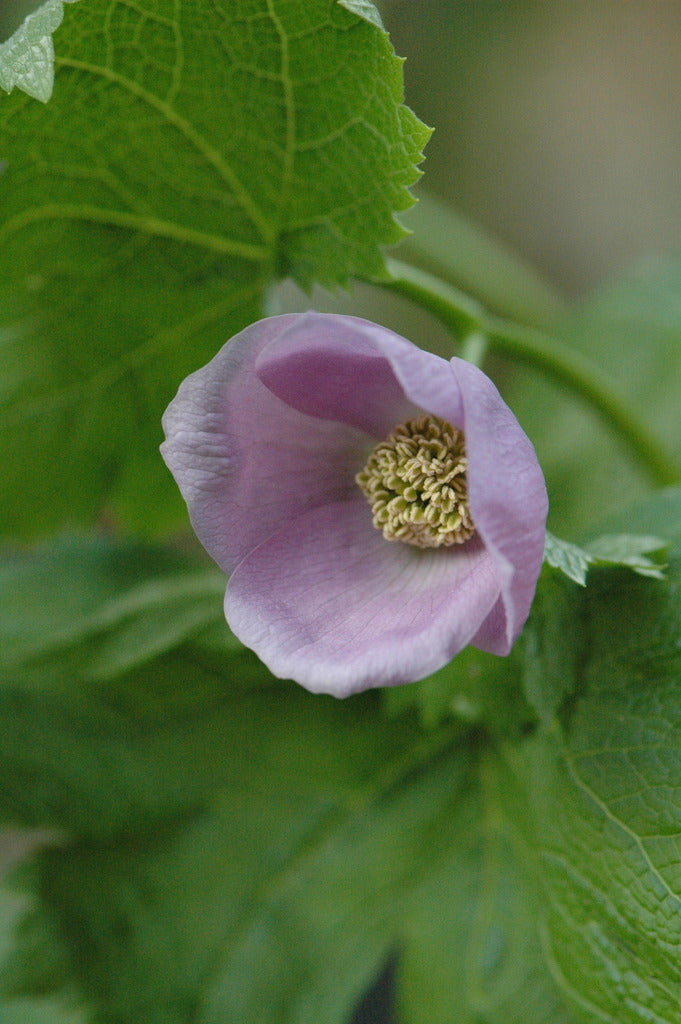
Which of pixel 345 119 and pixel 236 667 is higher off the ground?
pixel 345 119

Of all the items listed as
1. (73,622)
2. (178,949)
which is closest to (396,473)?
(73,622)

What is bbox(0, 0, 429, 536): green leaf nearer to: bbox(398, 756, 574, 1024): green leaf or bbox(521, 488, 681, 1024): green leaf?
bbox(521, 488, 681, 1024): green leaf

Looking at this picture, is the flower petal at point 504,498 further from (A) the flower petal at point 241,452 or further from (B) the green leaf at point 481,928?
(B) the green leaf at point 481,928

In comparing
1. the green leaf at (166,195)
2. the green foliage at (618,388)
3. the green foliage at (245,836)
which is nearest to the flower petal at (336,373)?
the green leaf at (166,195)

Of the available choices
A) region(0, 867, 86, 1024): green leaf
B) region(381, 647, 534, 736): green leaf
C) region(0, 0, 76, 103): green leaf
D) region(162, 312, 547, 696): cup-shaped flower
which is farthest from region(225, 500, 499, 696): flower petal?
region(0, 867, 86, 1024): green leaf

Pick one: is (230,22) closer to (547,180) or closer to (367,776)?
(367,776)

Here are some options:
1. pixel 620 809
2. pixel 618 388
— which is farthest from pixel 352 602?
pixel 618 388
